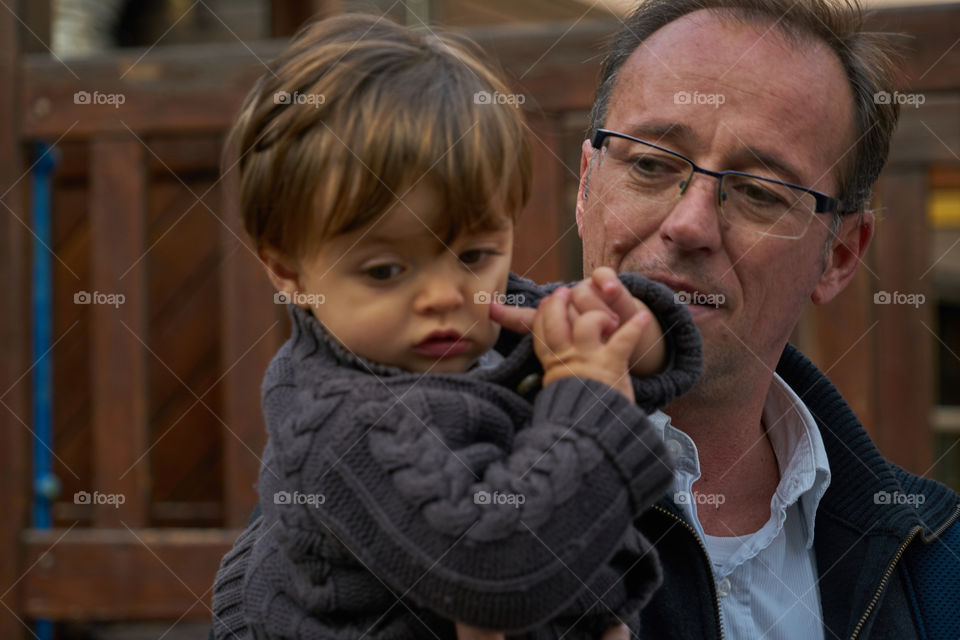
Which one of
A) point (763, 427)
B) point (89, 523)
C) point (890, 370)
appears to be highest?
point (763, 427)

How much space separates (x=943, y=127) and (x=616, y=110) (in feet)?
5.21

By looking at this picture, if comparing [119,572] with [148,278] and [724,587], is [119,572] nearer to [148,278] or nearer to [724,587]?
[148,278]

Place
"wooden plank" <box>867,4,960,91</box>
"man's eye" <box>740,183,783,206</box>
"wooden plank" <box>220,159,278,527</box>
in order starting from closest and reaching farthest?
1. "man's eye" <box>740,183,783,206</box>
2. "wooden plank" <box>867,4,960,91</box>
3. "wooden plank" <box>220,159,278,527</box>

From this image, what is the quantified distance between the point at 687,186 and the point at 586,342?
2.28ft

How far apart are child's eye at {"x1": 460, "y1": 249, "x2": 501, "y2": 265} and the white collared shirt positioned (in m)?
0.57

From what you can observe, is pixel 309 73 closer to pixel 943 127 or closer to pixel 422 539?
pixel 422 539

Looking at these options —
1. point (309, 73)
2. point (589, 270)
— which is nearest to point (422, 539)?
point (309, 73)

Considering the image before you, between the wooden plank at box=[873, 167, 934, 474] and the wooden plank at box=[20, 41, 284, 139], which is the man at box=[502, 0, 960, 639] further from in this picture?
the wooden plank at box=[20, 41, 284, 139]

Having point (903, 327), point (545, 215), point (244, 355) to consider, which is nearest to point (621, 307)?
point (545, 215)

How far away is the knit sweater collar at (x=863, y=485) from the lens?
191 centimetres

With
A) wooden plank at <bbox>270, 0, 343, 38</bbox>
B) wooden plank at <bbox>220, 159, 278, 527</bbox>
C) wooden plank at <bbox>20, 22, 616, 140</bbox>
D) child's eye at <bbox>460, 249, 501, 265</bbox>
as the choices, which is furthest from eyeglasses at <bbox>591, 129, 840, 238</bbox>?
wooden plank at <bbox>270, 0, 343, 38</bbox>

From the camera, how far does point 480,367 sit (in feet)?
4.66

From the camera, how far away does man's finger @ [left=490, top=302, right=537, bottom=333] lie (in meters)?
1.34

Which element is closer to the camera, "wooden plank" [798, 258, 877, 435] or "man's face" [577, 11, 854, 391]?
"man's face" [577, 11, 854, 391]
